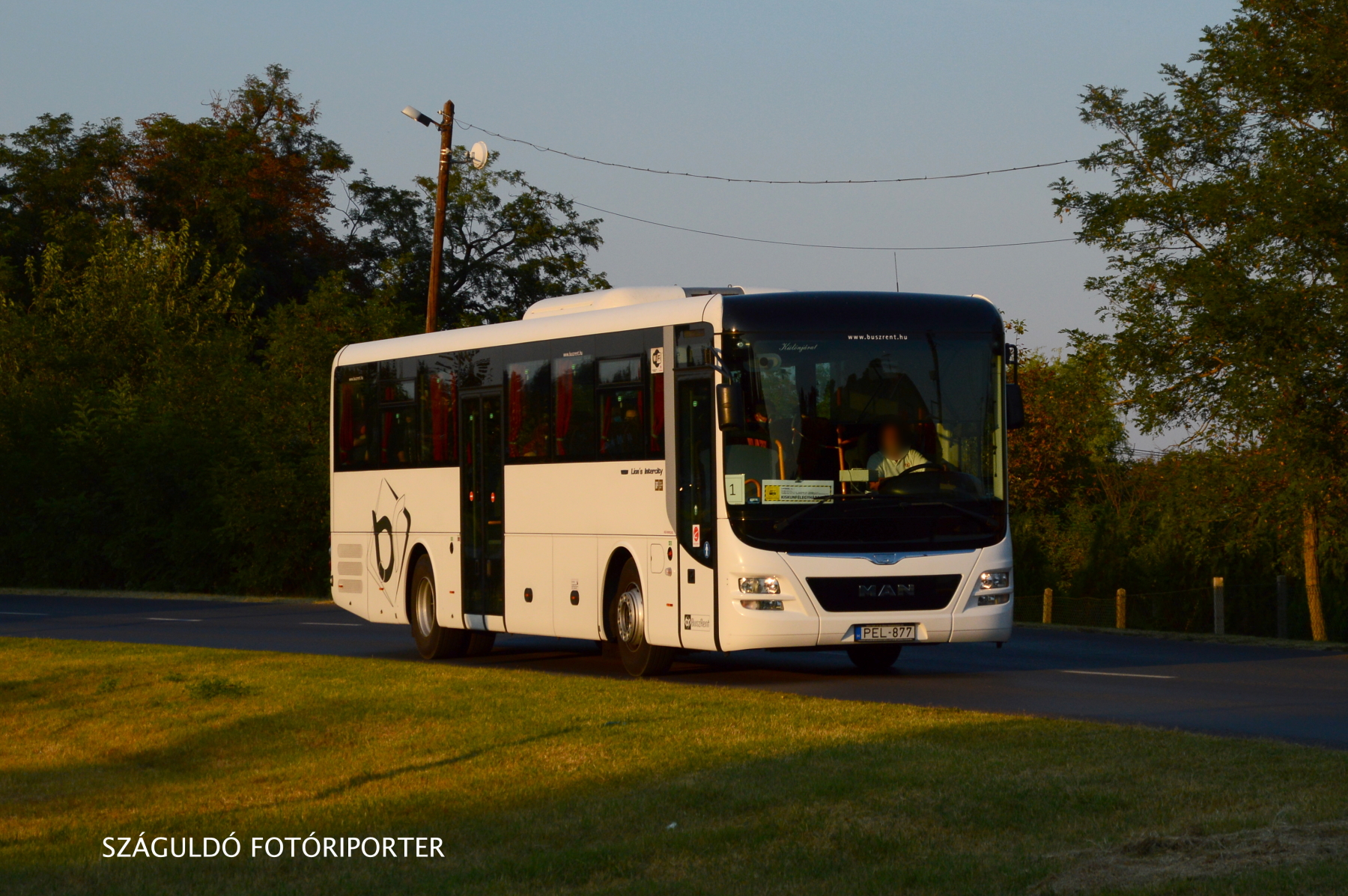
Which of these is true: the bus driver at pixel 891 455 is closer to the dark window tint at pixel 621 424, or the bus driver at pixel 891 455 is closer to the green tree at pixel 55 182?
the dark window tint at pixel 621 424

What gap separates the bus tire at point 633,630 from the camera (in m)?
17.6

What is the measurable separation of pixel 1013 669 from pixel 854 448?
3.52 metres

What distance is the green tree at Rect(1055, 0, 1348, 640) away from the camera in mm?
27656

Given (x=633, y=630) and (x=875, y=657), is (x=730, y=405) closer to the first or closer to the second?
(x=633, y=630)

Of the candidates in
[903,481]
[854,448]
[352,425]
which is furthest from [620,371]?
[352,425]

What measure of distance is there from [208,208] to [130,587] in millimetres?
21045

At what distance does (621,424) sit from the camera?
17906 mm

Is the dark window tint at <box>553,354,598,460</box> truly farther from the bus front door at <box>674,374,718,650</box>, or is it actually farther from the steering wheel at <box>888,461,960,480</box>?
the steering wheel at <box>888,461,960,480</box>

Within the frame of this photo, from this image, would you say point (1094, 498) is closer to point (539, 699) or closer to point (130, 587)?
point (130, 587)

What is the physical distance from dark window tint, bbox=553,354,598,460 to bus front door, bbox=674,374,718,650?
5.12 feet

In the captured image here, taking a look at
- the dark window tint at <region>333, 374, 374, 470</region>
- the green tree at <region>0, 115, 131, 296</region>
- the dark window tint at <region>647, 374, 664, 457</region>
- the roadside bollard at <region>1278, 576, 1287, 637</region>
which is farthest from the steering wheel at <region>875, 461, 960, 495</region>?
the green tree at <region>0, 115, 131, 296</region>

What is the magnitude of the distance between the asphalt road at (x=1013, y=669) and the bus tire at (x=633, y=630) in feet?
1.33

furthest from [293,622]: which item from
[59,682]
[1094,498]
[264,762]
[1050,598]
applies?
[1094,498]

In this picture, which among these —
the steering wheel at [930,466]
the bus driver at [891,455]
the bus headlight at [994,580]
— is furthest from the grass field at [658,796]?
the bus headlight at [994,580]
